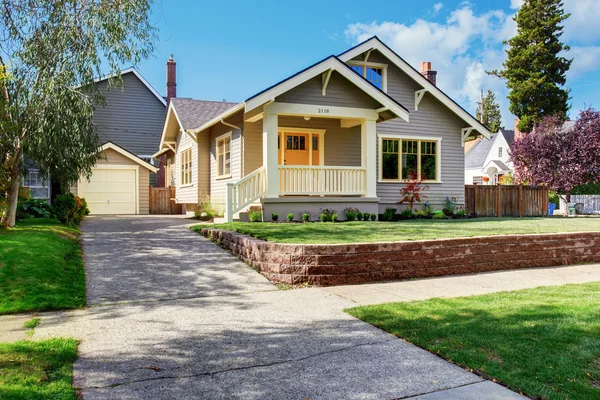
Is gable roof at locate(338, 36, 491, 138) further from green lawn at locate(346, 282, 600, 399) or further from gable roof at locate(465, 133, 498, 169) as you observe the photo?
gable roof at locate(465, 133, 498, 169)

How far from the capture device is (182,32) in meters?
12.6

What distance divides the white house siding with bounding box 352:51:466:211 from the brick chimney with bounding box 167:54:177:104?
13857mm

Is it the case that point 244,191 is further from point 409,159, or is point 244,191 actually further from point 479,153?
point 479,153

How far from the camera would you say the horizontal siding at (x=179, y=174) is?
61.8 feet

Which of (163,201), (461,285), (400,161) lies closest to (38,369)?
(461,285)

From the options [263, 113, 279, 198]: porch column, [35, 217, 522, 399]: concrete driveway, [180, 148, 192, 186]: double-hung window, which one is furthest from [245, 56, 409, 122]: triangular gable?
[180, 148, 192, 186]: double-hung window

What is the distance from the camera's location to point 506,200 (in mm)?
19516

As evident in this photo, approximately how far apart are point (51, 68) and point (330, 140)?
28.7ft

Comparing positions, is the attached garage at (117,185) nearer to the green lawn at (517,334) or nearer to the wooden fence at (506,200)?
the wooden fence at (506,200)

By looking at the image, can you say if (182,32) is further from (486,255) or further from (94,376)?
(94,376)

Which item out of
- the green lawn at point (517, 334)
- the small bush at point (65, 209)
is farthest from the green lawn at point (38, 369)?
the small bush at point (65, 209)

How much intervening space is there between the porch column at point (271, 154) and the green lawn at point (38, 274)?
554cm

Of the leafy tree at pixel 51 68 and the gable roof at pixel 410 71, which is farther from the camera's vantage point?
the gable roof at pixel 410 71

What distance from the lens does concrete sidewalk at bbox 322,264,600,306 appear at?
6389 mm
